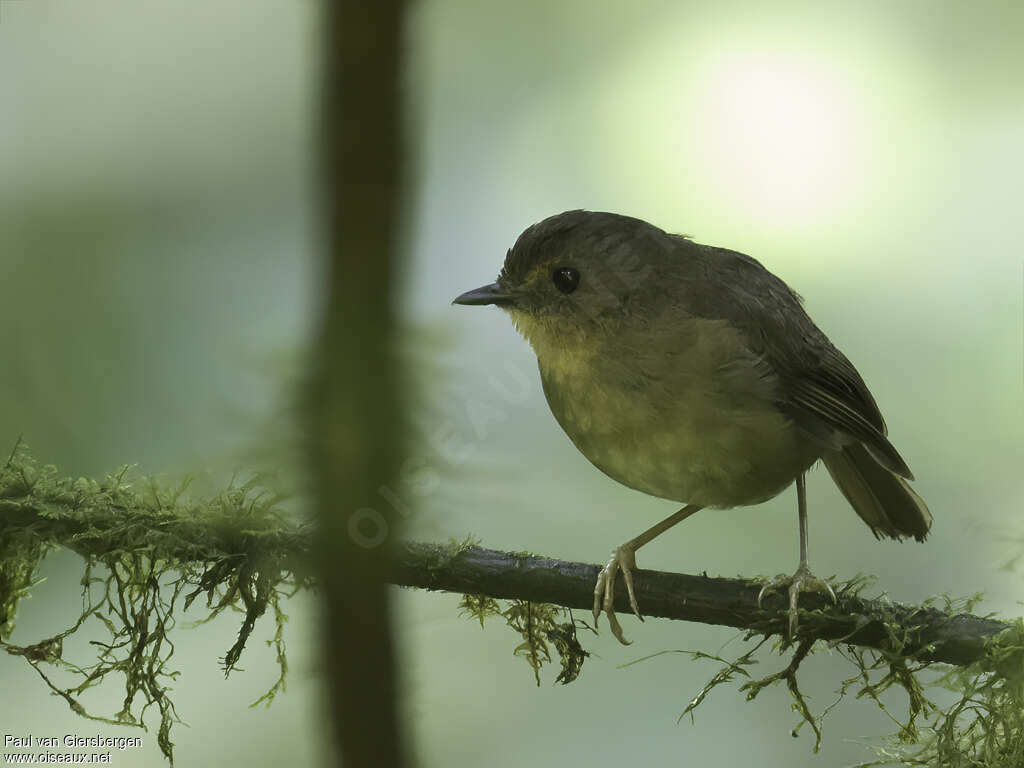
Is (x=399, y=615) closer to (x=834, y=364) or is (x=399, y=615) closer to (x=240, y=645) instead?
(x=240, y=645)

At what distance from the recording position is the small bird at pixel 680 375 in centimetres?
220

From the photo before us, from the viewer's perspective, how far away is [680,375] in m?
2.22

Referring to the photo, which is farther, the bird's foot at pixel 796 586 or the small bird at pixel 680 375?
the small bird at pixel 680 375

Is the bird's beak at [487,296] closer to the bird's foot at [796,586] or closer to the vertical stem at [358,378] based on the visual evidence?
the vertical stem at [358,378]

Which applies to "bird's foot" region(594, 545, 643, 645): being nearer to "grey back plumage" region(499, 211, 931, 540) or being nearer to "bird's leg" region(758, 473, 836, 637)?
"bird's leg" region(758, 473, 836, 637)

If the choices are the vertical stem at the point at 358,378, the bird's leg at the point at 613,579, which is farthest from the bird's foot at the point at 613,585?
the vertical stem at the point at 358,378

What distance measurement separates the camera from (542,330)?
240 cm

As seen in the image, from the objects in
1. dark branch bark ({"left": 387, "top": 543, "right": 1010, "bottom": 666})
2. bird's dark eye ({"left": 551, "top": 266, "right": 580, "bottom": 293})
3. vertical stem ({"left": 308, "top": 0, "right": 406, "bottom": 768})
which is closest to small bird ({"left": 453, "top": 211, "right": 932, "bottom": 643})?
bird's dark eye ({"left": 551, "top": 266, "right": 580, "bottom": 293})

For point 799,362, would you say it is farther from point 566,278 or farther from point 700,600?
point 700,600

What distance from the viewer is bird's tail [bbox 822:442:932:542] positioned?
2.58 m

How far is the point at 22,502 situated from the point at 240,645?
50 cm

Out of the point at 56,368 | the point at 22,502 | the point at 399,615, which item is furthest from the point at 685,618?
the point at 56,368

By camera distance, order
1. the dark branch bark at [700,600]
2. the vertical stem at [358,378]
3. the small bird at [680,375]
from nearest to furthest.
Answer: the vertical stem at [358,378] < the dark branch bark at [700,600] < the small bird at [680,375]

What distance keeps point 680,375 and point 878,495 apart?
795mm
